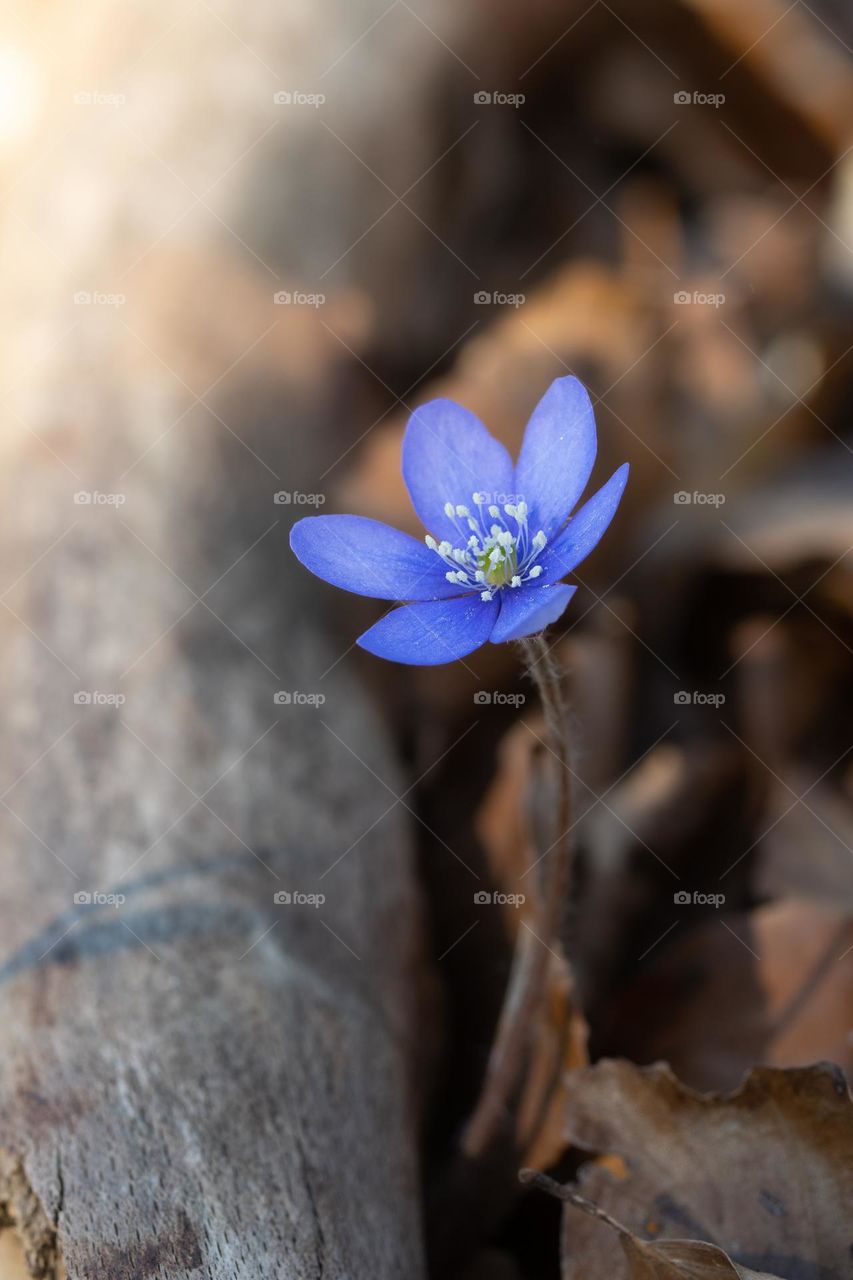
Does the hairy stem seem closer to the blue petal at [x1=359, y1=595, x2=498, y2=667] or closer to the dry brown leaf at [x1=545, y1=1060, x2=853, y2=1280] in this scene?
the blue petal at [x1=359, y1=595, x2=498, y2=667]

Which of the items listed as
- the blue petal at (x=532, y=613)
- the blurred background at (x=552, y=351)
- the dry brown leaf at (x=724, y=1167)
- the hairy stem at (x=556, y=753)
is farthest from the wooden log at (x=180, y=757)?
the blue petal at (x=532, y=613)

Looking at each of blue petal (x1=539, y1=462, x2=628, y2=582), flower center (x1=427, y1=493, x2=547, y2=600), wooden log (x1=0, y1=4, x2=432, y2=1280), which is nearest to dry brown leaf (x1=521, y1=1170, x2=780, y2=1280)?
wooden log (x1=0, y1=4, x2=432, y2=1280)

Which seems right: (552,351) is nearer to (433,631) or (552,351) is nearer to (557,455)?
(557,455)

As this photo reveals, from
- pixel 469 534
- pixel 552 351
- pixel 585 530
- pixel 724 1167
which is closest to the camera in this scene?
pixel 585 530

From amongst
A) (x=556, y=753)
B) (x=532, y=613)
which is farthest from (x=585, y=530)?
(x=556, y=753)

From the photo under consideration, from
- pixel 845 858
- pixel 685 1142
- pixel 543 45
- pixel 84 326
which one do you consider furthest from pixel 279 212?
pixel 685 1142

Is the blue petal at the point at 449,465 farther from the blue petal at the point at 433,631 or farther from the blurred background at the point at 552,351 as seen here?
the blurred background at the point at 552,351

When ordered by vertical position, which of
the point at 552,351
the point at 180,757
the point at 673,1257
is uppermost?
the point at 552,351
